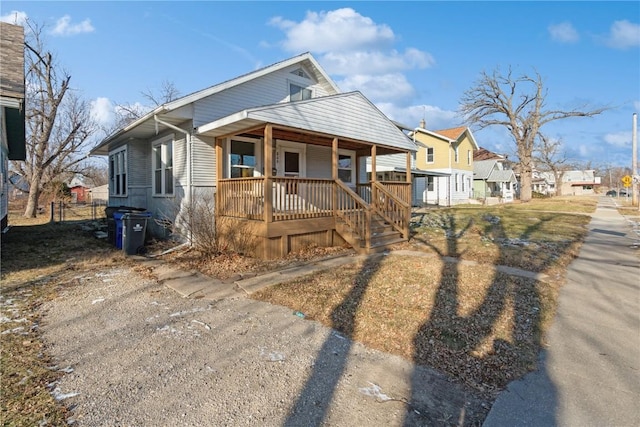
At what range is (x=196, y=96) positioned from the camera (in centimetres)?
893

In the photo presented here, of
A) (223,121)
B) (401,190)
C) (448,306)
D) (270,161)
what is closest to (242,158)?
(223,121)

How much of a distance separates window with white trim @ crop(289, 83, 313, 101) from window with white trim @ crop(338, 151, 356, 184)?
2.68 m

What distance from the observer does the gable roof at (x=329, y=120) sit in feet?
25.9

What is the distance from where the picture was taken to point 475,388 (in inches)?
121

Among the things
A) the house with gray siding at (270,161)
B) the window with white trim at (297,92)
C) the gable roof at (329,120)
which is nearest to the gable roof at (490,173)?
the gable roof at (329,120)

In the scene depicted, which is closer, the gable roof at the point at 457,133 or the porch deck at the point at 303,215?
the porch deck at the point at 303,215

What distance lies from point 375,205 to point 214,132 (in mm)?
5179

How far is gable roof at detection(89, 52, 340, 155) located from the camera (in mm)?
8688

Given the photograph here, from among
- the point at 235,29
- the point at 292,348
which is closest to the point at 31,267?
the point at 292,348

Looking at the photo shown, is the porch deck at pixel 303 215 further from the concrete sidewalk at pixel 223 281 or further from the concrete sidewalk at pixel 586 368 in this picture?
the concrete sidewalk at pixel 586 368

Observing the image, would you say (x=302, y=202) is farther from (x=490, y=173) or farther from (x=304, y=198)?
(x=490, y=173)

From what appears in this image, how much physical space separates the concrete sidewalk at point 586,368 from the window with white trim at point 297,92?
978 centimetres

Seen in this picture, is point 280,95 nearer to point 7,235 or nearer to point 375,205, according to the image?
point 375,205

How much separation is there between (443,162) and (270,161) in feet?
80.6
